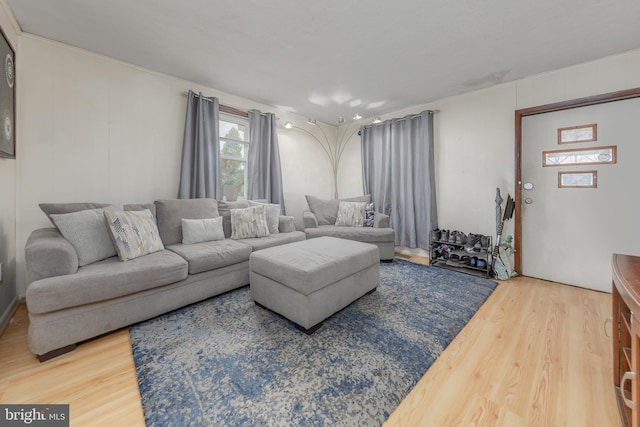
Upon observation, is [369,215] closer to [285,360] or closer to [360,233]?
[360,233]

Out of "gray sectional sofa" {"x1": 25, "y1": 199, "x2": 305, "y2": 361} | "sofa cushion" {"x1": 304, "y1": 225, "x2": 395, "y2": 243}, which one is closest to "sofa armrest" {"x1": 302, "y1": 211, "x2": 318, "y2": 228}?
"sofa cushion" {"x1": 304, "y1": 225, "x2": 395, "y2": 243}

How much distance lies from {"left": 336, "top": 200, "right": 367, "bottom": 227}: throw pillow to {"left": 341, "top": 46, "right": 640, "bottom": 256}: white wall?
45.1 inches

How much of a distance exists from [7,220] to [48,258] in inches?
38.0

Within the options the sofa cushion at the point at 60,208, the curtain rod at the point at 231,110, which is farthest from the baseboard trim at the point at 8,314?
the curtain rod at the point at 231,110

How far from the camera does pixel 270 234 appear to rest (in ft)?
9.89

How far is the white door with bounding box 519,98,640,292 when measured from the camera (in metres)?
2.30

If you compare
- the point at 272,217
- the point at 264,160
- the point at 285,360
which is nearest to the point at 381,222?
the point at 272,217

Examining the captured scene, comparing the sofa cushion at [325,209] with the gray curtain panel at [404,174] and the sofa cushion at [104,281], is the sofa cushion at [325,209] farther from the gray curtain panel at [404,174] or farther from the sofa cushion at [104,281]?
the sofa cushion at [104,281]

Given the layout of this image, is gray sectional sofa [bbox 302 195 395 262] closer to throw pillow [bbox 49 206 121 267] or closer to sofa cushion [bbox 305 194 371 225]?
sofa cushion [bbox 305 194 371 225]

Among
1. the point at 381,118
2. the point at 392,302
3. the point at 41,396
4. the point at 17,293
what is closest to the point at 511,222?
the point at 392,302

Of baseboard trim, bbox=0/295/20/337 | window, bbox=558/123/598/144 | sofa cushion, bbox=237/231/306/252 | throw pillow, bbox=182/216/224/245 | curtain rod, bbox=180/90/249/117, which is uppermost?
curtain rod, bbox=180/90/249/117

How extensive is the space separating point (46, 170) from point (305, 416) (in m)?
2.94

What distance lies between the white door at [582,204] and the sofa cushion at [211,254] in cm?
328

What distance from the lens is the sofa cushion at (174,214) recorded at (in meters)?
2.45
